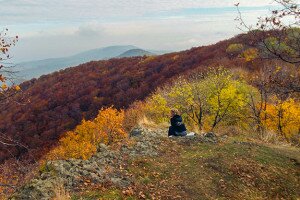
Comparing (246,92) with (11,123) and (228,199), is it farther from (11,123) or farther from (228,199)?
(11,123)

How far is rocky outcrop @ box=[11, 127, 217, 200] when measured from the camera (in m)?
9.56

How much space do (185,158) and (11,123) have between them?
7902 cm

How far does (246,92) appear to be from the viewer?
103 feet

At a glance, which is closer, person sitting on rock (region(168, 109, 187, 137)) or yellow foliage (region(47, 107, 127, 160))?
person sitting on rock (region(168, 109, 187, 137))

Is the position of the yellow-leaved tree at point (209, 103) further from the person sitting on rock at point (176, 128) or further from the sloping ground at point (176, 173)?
the sloping ground at point (176, 173)

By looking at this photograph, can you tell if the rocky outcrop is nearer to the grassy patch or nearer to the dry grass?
the dry grass

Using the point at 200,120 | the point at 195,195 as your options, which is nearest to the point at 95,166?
the point at 195,195

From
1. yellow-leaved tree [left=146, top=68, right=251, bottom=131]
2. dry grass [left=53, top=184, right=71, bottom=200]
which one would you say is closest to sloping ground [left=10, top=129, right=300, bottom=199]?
dry grass [left=53, top=184, right=71, bottom=200]

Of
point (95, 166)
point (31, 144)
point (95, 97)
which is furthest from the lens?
point (95, 97)

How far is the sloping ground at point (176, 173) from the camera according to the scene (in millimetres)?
9992


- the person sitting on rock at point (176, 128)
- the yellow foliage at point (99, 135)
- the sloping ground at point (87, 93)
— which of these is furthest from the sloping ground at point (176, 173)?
the sloping ground at point (87, 93)

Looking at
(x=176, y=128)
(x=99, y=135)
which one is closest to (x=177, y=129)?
(x=176, y=128)

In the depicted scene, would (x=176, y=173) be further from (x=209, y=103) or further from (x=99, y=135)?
(x=99, y=135)

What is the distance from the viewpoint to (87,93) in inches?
3711
